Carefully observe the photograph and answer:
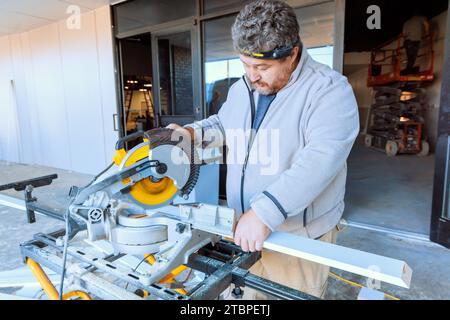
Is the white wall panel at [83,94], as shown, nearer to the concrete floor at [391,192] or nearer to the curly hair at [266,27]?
the concrete floor at [391,192]

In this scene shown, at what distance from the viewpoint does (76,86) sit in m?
4.69

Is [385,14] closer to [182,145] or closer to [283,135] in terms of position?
[283,135]

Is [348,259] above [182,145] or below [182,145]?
below

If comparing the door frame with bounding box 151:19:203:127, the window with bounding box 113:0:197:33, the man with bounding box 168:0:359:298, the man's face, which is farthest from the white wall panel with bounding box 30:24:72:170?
the man's face

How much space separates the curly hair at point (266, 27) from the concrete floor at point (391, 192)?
2.46 metres

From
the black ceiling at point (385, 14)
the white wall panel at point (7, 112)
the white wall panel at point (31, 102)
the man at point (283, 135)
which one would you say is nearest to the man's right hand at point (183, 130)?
the man at point (283, 135)

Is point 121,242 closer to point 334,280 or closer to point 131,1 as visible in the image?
point 334,280

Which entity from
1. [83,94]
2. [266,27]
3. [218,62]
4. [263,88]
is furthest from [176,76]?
[266,27]

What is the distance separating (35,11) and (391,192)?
521 cm

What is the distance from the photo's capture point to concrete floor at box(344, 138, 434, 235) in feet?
9.42

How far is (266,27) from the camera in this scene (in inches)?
29.0

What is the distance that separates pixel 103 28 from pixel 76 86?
1055mm
